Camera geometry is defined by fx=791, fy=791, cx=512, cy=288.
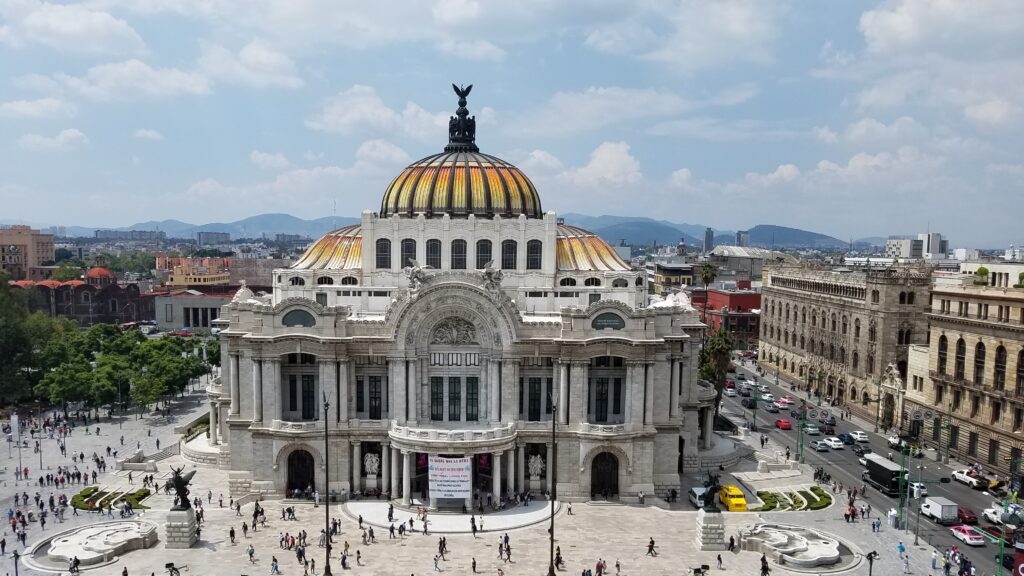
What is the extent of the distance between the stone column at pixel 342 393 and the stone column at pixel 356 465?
2542 mm

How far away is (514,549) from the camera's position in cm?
5488

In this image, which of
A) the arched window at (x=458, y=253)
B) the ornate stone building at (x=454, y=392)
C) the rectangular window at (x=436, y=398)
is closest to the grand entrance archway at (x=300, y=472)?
the ornate stone building at (x=454, y=392)

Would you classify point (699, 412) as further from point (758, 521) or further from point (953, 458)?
point (953, 458)

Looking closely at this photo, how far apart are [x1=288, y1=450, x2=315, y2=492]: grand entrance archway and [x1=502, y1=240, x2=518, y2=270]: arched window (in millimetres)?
24340

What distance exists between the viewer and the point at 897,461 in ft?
254

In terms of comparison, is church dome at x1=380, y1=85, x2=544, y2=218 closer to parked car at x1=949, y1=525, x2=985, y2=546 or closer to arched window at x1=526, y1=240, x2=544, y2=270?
arched window at x1=526, y1=240, x2=544, y2=270

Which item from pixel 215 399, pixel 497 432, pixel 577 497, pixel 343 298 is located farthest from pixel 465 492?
pixel 215 399

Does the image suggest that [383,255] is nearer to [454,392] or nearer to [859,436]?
[454,392]

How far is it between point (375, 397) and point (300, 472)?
345 inches

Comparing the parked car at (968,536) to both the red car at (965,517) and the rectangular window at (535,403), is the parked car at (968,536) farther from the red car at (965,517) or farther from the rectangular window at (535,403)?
the rectangular window at (535,403)

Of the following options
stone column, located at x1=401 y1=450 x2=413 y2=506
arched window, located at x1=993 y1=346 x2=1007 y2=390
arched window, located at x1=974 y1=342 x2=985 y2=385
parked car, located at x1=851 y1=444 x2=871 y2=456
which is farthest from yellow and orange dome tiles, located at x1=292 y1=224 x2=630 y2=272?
arched window, located at x1=993 y1=346 x2=1007 y2=390

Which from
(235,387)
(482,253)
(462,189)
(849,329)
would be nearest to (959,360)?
(849,329)

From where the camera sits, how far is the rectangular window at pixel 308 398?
65438mm

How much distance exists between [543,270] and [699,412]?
72.1ft
